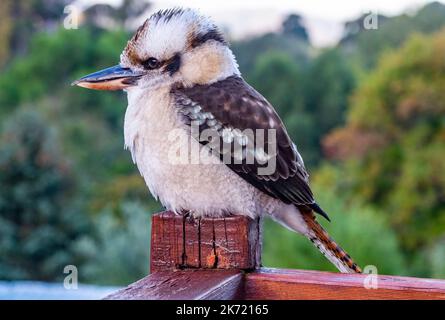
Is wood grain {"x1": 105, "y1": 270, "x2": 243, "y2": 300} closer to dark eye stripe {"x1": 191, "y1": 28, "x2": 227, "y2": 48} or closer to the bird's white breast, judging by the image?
the bird's white breast

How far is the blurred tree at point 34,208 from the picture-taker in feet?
67.3

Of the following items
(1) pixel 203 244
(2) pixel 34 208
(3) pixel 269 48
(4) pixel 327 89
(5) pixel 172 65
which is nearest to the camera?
(1) pixel 203 244

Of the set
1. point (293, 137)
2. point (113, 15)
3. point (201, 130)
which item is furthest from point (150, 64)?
point (113, 15)

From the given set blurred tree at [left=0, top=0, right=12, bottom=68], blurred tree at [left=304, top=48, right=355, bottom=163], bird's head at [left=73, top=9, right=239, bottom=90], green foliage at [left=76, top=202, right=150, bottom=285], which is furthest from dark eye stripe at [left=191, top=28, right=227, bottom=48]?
blurred tree at [left=0, top=0, right=12, bottom=68]

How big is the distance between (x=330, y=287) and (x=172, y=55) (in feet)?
3.73

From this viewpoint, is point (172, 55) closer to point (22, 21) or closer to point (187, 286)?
point (187, 286)

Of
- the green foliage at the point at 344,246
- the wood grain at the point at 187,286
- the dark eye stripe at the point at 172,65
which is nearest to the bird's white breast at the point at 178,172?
the dark eye stripe at the point at 172,65

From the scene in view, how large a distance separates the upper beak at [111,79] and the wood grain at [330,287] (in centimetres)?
92

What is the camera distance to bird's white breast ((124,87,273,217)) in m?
2.85

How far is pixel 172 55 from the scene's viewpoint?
3.04 metres

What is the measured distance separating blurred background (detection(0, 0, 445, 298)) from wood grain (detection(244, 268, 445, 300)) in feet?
36.5
